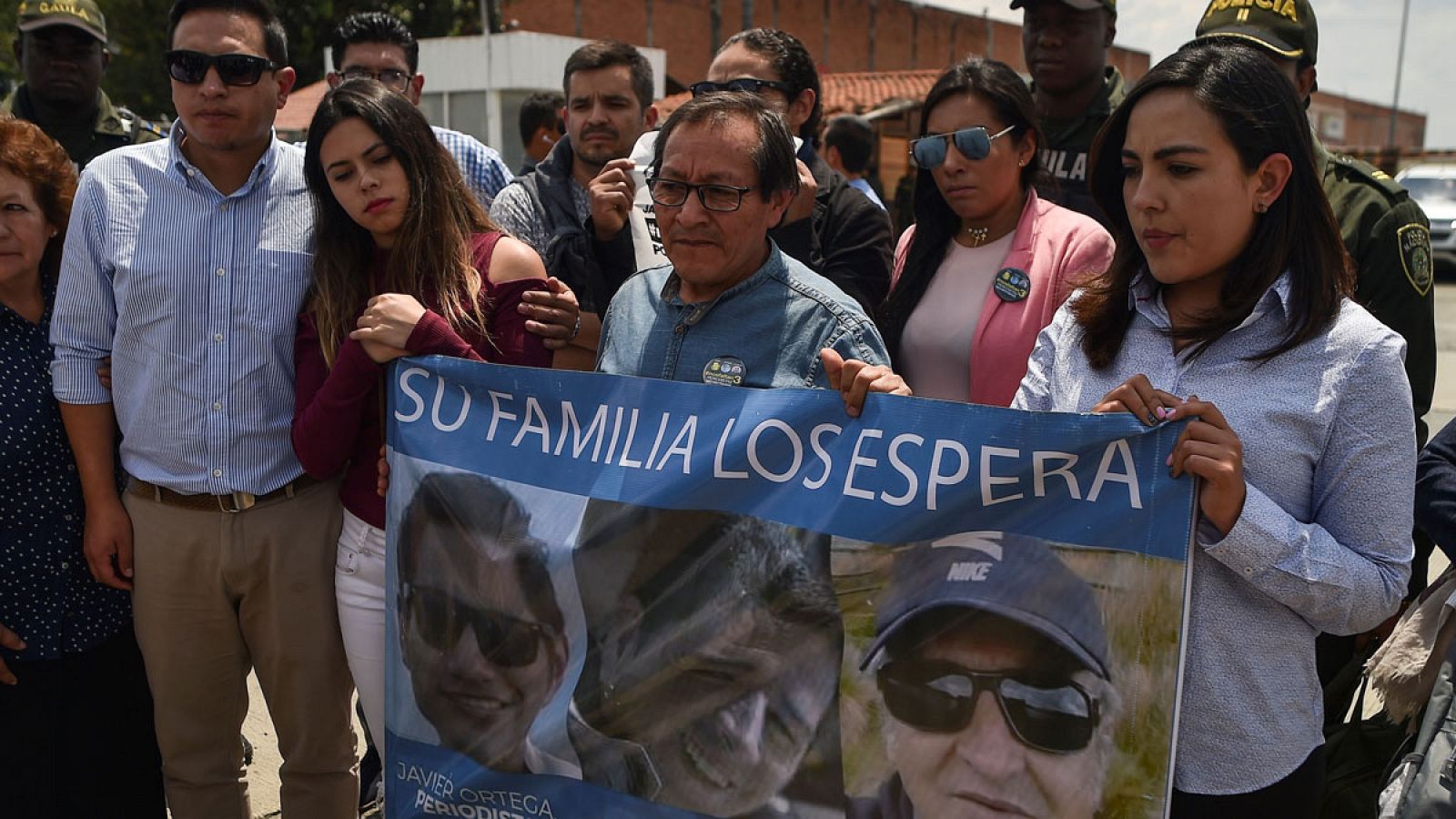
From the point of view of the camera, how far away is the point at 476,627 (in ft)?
9.30

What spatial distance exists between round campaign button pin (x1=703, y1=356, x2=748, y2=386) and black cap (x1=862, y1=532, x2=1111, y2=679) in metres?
0.54

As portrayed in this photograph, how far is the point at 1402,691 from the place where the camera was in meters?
2.37

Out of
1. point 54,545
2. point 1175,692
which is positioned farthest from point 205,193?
point 1175,692

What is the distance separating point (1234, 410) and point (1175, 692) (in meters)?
0.47

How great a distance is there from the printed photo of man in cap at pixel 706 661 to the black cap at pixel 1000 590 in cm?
15

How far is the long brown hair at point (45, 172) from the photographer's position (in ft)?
10.4

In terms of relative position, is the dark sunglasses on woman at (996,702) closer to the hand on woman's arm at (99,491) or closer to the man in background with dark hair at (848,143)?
the hand on woman's arm at (99,491)

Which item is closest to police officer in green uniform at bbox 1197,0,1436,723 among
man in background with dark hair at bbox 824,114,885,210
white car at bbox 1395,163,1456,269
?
man in background with dark hair at bbox 824,114,885,210

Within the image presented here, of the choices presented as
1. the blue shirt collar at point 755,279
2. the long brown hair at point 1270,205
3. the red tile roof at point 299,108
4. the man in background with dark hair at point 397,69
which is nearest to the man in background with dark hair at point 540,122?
the man in background with dark hair at point 397,69

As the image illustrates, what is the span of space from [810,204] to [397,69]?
225 centimetres

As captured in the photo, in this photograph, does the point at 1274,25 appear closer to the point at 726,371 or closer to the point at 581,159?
the point at 726,371

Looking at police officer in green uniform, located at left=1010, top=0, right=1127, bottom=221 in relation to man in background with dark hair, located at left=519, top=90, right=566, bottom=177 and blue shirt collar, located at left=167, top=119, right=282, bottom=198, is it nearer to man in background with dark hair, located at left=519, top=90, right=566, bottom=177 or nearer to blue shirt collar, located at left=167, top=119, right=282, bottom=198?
blue shirt collar, located at left=167, top=119, right=282, bottom=198

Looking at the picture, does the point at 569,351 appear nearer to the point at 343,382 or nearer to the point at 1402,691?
the point at 343,382

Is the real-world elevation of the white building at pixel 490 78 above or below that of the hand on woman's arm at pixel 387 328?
Answer: above
